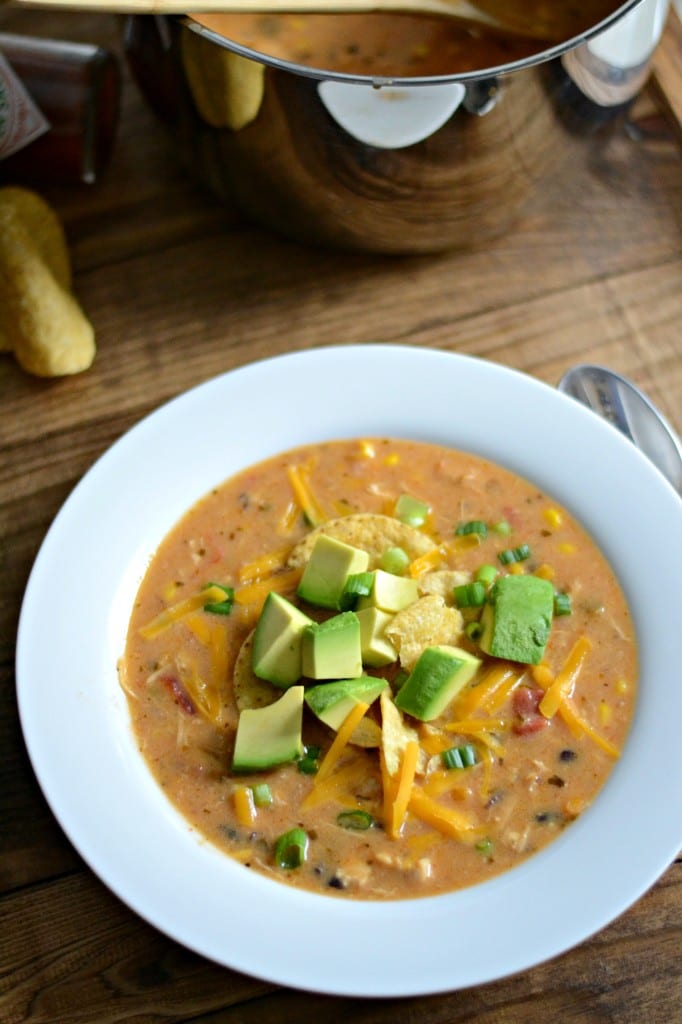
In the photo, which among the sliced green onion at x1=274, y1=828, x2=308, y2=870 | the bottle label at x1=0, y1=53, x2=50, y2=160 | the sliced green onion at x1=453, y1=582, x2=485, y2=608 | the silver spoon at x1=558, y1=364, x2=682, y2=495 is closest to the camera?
the sliced green onion at x1=274, y1=828, x2=308, y2=870

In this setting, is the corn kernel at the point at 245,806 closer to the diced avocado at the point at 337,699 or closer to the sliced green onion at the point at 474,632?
the diced avocado at the point at 337,699

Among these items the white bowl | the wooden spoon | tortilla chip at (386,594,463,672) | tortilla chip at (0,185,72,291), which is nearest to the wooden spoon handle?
the wooden spoon

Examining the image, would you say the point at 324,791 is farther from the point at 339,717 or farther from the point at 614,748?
the point at 614,748

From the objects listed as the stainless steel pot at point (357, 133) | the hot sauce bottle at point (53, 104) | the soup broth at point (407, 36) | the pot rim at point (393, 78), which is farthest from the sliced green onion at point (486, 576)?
the hot sauce bottle at point (53, 104)

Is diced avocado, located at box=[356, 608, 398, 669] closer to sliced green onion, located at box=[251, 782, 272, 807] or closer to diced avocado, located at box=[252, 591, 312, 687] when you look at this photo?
diced avocado, located at box=[252, 591, 312, 687]

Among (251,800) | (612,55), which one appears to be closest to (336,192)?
(612,55)

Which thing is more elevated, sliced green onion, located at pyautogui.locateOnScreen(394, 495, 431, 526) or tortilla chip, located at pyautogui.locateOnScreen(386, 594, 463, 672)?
tortilla chip, located at pyautogui.locateOnScreen(386, 594, 463, 672)
